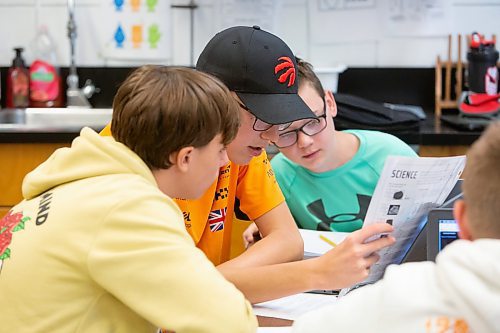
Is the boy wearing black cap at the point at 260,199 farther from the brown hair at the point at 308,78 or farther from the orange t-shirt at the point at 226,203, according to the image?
the brown hair at the point at 308,78

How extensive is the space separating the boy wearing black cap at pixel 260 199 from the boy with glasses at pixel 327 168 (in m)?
0.15

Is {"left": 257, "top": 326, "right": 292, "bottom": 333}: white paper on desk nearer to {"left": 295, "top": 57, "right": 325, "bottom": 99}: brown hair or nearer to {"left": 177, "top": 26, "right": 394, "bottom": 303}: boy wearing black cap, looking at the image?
{"left": 177, "top": 26, "right": 394, "bottom": 303}: boy wearing black cap

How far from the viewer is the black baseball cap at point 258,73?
1.65 m

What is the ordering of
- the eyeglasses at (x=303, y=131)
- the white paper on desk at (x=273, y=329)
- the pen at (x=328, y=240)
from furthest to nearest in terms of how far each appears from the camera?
1. the eyeglasses at (x=303, y=131)
2. the pen at (x=328, y=240)
3. the white paper on desk at (x=273, y=329)

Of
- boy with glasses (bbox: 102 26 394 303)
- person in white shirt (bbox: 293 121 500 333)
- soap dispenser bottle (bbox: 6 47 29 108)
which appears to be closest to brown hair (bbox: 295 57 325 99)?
boy with glasses (bbox: 102 26 394 303)

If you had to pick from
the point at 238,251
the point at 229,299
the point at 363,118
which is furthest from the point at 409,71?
the point at 229,299

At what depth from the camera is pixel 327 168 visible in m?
2.18

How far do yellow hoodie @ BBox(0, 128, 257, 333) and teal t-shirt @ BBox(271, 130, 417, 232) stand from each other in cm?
97

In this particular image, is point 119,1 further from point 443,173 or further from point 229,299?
point 229,299

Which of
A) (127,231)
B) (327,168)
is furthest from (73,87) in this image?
(127,231)

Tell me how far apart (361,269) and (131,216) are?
530 millimetres

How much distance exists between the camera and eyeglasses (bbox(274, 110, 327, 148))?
2.04 meters

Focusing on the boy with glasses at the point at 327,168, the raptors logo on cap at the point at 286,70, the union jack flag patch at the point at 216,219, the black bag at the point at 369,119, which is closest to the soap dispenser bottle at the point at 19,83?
the black bag at the point at 369,119

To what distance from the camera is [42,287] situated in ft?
3.84
